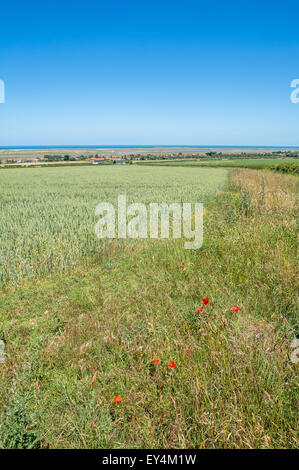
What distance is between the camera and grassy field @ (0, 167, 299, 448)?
6.82 ft

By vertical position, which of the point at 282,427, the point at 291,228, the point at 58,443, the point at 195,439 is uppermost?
the point at 291,228


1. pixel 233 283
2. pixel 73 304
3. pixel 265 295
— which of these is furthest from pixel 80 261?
pixel 265 295

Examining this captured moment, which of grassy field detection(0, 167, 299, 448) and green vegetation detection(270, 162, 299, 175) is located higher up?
green vegetation detection(270, 162, 299, 175)

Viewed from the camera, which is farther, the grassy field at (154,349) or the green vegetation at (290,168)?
the green vegetation at (290,168)

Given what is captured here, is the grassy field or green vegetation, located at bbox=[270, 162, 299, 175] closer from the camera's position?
the grassy field

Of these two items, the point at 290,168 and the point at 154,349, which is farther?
the point at 290,168

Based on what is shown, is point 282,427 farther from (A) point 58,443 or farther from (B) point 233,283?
(B) point 233,283

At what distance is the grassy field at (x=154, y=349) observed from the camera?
6.82 ft

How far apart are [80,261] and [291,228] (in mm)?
5653

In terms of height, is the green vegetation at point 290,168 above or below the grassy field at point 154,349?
above

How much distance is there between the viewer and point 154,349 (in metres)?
2.96

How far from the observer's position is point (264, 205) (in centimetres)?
909

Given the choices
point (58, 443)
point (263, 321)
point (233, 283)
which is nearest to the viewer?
point (58, 443)

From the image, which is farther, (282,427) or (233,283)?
(233,283)
